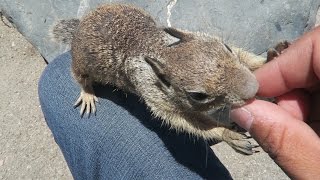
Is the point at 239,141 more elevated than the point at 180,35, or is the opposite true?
the point at 180,35

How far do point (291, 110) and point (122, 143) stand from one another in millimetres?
778

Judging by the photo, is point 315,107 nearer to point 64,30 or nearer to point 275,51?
point 275,51

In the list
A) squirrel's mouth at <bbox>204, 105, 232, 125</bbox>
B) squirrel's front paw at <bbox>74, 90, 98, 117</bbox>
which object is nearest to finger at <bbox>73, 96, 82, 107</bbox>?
squirrel's front paw at <bbox>74, 90, 98, 117</bbox>

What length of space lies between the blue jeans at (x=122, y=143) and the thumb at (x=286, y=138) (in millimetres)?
606

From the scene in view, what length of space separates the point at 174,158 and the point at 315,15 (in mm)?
1845

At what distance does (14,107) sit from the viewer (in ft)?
11.3

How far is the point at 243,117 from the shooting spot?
1.68m

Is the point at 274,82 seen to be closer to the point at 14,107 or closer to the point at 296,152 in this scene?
the point at 296,152

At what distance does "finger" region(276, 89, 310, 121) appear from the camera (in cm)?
187

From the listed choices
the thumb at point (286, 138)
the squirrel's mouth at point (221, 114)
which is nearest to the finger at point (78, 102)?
the squirrel's mouth at point (221, 114)

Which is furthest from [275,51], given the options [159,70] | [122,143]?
[122,143]

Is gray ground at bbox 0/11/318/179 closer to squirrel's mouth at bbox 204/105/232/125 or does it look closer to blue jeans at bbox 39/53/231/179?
blue jeans at bbox 39/53/231/179

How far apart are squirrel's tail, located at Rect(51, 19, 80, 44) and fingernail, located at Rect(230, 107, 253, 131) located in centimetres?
134

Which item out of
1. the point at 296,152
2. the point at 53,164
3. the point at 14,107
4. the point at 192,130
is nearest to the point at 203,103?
the point at 192,130
